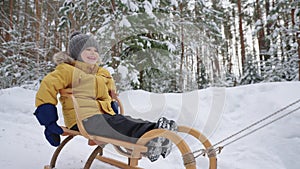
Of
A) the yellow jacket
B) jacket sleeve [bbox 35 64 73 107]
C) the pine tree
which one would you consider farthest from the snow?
the pine tree

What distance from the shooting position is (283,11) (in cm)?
712

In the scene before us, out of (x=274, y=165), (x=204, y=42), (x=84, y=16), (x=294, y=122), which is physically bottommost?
(x=274, y=165)

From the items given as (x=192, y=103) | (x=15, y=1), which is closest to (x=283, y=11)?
(x=192, y=103)

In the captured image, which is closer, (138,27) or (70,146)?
(70,146)

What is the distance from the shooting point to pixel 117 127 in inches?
64.4

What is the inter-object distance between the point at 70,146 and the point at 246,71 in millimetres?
9917

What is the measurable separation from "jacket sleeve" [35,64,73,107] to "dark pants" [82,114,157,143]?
0.96 ft

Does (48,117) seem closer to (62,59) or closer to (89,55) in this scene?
(62,59)

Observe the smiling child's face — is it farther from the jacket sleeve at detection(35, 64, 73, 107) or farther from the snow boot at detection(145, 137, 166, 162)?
the snow boot at detection(145, 137, 166, 162)

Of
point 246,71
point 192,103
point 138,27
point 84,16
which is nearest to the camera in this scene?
point 192,103

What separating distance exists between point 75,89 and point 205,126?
1.93m

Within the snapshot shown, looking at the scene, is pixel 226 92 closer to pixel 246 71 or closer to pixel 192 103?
pixel 192 103

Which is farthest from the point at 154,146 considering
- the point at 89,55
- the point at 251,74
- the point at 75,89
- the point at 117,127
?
the point at 251,74

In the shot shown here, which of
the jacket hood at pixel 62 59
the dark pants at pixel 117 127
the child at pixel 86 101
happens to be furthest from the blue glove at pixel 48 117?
the jacket hood at pixel 62 59
